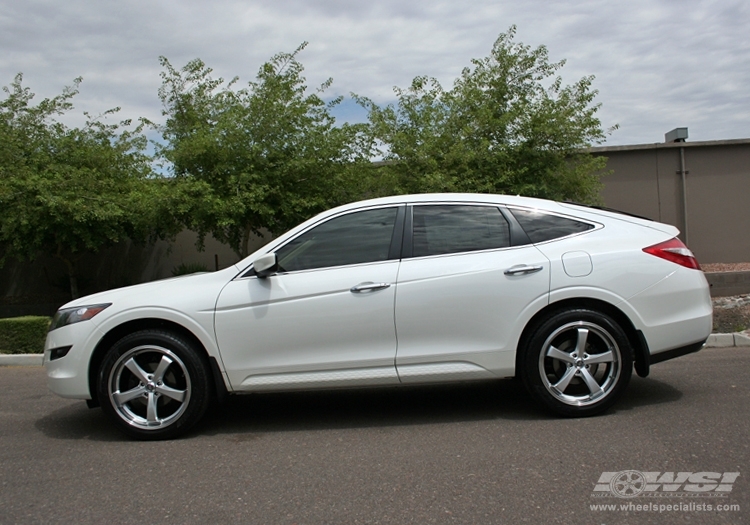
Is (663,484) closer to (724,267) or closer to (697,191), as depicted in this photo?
(724,267)

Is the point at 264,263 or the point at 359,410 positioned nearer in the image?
the point at 264,263

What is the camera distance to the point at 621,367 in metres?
4.85

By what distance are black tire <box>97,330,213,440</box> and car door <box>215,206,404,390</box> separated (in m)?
0.25

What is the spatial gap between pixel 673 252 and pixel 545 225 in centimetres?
97

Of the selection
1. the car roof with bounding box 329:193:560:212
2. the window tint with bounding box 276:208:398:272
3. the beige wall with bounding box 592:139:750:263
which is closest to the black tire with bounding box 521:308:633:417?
the car roof with bounding box 329:193:560:212

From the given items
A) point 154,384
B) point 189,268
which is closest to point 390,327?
point 154,384

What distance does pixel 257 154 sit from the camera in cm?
1060

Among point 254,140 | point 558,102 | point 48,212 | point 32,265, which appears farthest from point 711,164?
point 32,265

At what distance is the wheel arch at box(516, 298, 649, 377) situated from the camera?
4.89 metres

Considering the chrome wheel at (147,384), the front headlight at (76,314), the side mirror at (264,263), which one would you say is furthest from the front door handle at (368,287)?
the front headlight at (76,314)

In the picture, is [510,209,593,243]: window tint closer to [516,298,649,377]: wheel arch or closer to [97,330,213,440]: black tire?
[516,298,649,377]: wheel arch

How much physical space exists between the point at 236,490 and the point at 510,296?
230 centimetres

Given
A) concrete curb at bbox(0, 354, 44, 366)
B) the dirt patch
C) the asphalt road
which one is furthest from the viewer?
the dirt patch

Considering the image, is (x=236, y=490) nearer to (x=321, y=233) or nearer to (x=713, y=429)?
(x=321, y=233)
